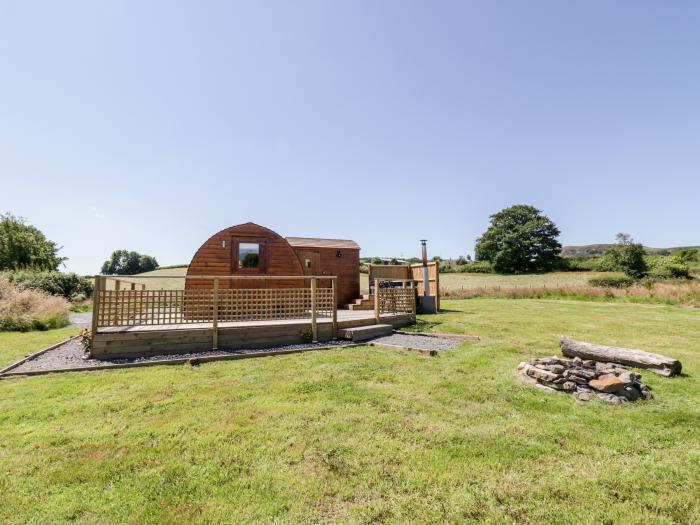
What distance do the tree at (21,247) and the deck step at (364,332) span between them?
32214mm

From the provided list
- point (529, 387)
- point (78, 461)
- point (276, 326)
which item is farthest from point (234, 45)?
point (529, 387)

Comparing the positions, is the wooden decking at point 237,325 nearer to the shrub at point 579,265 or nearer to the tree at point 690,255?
the shrub at point 579,265

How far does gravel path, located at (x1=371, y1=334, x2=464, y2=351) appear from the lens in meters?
7.79

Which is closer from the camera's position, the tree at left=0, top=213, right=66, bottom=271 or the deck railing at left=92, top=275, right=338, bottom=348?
the deck railing at left=92, top=275, right=338, bottom=348

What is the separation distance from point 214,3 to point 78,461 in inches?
481

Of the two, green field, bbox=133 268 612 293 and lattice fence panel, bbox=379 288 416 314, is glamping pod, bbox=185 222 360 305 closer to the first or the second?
lattice fence panel, bbox=379 288 416 314

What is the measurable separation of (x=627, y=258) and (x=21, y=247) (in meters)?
62.8

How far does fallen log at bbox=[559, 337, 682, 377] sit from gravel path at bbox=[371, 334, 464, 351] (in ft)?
7.95

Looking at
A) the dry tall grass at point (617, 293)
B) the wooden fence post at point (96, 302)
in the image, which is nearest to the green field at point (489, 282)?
the dry tall grass at point (617, 293)

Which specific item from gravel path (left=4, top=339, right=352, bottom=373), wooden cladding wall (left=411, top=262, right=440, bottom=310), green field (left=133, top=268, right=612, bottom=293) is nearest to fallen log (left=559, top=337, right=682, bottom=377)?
gravel path (left=4, top=339, right=352, bottom=373)

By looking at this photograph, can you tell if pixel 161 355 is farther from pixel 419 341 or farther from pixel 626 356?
pixel 626 356

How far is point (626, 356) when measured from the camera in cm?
561

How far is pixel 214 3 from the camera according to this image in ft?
31.9

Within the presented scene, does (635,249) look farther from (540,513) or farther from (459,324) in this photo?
(540,513)
